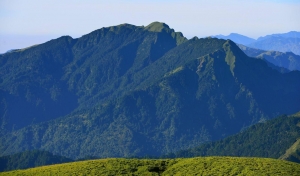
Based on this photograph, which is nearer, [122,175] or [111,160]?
[122,175]

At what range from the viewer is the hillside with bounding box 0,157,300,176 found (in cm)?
14150

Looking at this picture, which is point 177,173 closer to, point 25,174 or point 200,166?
point 200,166

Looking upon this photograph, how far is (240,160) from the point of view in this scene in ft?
499

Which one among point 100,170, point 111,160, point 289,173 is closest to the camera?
point 289,173

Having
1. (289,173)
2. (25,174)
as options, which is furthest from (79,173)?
(289,173)

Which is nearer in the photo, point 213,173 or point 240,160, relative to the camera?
point 213,173

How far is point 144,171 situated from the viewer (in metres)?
147

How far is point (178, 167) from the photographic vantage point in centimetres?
14975

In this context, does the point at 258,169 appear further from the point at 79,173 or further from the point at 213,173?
the point at 79,173

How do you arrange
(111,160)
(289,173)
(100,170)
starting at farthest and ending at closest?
(111,160)
(100,170)
(289,173)

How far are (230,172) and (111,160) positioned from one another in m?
34.3

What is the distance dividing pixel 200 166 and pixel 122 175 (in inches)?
774

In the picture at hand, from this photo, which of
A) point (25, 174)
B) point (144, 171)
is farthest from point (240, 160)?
point (25, 174)

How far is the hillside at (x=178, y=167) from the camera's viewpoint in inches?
5571
